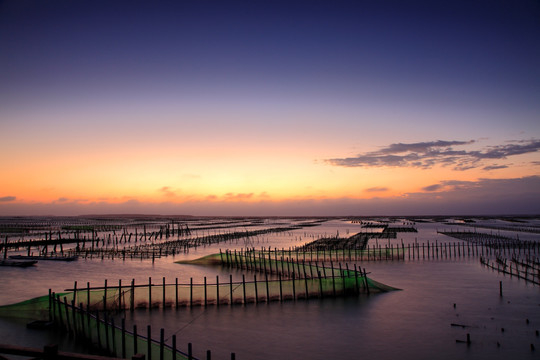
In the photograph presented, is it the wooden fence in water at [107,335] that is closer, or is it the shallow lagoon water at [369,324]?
the wooden fence in water at [107,335]

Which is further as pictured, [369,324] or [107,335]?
[369,324]

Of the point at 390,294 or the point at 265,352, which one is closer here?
the point at 265,352

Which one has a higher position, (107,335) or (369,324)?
(107,335)

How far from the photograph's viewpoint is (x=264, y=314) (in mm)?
14844

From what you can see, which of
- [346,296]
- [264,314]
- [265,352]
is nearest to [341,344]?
[265,352]

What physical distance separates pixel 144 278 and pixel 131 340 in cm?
1453

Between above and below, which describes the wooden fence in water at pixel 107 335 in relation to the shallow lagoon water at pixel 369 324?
above

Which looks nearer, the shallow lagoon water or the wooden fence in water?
the wooden fence in water

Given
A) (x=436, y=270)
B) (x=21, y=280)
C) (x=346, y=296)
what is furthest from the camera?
(x=436, y=270)

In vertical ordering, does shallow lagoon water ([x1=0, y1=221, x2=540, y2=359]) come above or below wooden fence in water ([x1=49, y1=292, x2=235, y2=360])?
below

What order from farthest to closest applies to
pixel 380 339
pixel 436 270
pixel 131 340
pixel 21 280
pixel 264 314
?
pixel 436 270 → pixel 21 280 → pixel 264 314 → pixel 380 339 → pixel 131 340

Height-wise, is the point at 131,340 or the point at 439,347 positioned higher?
the point at 131,340

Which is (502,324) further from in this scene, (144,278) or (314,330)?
(144,278)

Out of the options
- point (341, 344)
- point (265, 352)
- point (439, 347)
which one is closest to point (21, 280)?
point (265, 352)
